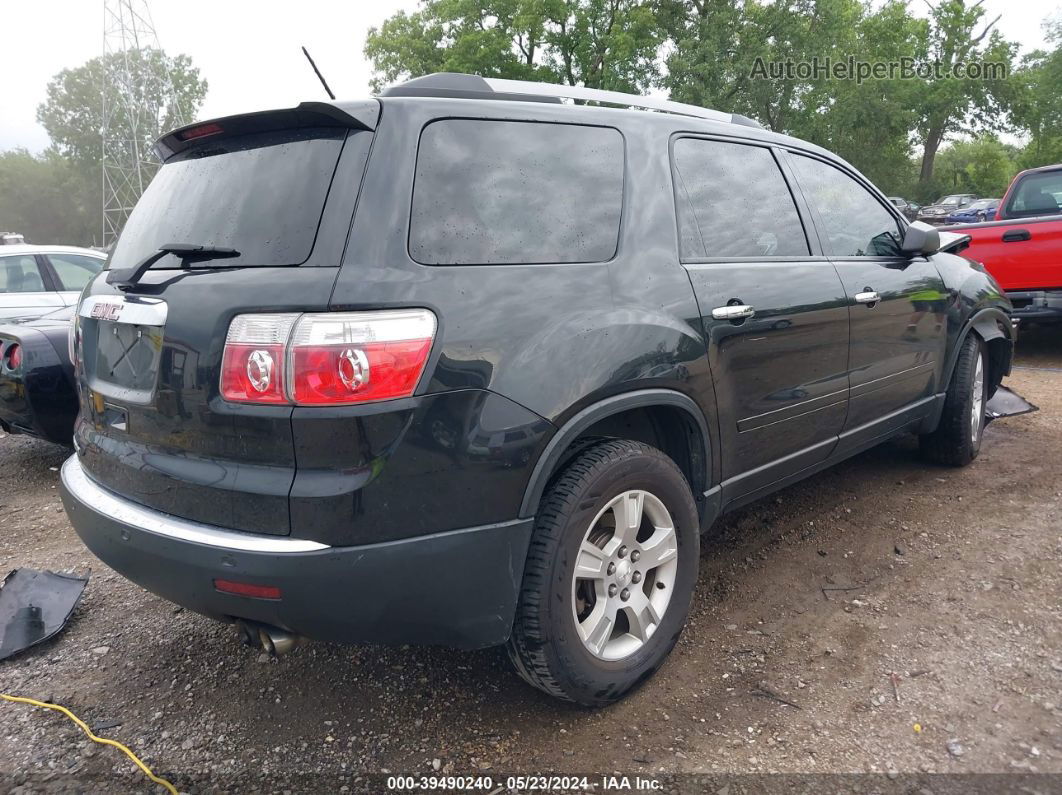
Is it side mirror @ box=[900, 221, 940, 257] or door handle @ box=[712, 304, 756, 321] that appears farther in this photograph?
side mirror @ box=[900, 221, 940, 257]

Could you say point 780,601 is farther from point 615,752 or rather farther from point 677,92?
point 677,92

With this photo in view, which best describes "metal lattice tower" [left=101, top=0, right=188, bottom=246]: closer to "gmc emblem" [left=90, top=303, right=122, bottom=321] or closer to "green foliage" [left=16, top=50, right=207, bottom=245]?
"green foliage" [left=16, top=50, right=207, bottom=245]

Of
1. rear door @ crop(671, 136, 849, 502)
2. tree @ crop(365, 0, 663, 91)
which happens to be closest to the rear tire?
rear door @ crop(671, 136, 849, 502)

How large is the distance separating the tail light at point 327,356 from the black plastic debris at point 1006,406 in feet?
15.4

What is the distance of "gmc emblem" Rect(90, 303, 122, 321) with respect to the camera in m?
2.31

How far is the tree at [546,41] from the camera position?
28.0 metres

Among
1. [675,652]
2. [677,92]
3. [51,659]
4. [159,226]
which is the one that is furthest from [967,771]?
[677,92]

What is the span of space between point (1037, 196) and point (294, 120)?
8562 millimetres

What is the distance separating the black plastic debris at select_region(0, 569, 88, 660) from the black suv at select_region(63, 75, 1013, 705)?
2.70ft

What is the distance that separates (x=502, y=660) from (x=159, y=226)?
6.19 feet

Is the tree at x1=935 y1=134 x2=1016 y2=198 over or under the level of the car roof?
over

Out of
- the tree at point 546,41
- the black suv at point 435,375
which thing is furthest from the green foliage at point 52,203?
the black suv at point 435,375

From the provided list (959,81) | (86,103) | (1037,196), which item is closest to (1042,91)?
(959,81)

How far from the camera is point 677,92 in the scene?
2773 centimetres
